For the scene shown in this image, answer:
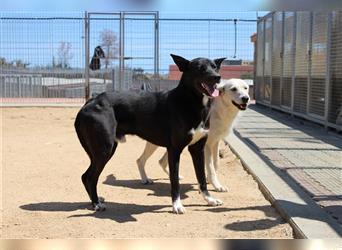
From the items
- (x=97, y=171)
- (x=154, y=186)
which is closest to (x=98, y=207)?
(x=97, y=171)

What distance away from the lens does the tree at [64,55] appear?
17062 mm

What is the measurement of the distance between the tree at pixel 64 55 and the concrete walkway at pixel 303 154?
24.7ft

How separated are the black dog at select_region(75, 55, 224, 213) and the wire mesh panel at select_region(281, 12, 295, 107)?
31.2 feet

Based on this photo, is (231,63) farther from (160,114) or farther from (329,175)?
(160,114)

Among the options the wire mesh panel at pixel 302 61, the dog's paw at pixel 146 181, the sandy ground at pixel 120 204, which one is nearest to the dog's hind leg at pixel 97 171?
the sandy ground at pixel 120 204

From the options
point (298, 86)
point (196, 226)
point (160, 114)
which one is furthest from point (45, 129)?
point (196, 226)

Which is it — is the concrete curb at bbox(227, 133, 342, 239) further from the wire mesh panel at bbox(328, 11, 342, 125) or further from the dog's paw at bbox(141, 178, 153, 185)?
the wire mesh panel at bbox(328, 11, 342, 125)

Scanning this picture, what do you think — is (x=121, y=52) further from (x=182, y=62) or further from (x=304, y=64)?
(x=182, y=62)

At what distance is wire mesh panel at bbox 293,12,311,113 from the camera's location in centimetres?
1200

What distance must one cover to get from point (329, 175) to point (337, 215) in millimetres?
1776

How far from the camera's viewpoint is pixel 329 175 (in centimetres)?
593

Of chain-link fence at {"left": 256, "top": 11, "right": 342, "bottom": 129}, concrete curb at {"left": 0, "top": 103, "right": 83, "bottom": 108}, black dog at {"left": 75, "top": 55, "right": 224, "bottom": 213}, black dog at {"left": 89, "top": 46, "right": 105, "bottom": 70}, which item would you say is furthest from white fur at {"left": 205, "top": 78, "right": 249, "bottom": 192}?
concrete curb at {"left": 0, "top": 103, "right": 83, "bottom": 108}

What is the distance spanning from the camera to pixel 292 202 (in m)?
4.68

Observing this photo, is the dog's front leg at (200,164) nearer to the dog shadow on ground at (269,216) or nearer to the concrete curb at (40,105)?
the dog shadow on ground at (269,216)
